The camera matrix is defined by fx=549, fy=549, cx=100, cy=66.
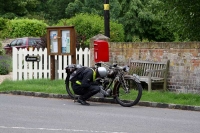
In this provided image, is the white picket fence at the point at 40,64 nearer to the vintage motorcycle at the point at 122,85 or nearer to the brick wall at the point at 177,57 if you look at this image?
the brick wall at the point at 177,57

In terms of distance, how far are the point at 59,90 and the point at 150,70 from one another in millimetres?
2800

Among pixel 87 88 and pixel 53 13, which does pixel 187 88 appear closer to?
pixel 87 88

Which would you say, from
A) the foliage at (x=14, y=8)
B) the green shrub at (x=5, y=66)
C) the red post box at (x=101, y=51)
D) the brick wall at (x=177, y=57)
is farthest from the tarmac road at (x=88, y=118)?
the foliage at (x=14, y=8)

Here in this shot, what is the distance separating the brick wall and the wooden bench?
187 millimetres

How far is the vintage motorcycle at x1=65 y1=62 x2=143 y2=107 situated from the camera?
14.3 metres

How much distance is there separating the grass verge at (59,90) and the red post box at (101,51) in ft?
4.76

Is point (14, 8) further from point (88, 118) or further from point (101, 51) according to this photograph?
point (88, 118)

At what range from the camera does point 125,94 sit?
14664mm

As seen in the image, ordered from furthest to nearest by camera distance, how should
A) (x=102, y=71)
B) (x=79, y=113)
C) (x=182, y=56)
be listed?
1. (x=182, y=56)
2. (x=102, y=71)
3. (x=79, y=113)

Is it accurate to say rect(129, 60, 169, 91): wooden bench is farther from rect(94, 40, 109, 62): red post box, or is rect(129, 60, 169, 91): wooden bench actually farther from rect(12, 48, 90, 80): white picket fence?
rect(12, 48, 90, 80): white picket fence

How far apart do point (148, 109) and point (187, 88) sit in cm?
322

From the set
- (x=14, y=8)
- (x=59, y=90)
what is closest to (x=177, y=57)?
(x=59, y=90)

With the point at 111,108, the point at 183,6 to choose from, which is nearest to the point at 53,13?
the point at 183,6

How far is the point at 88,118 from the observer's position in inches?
466
